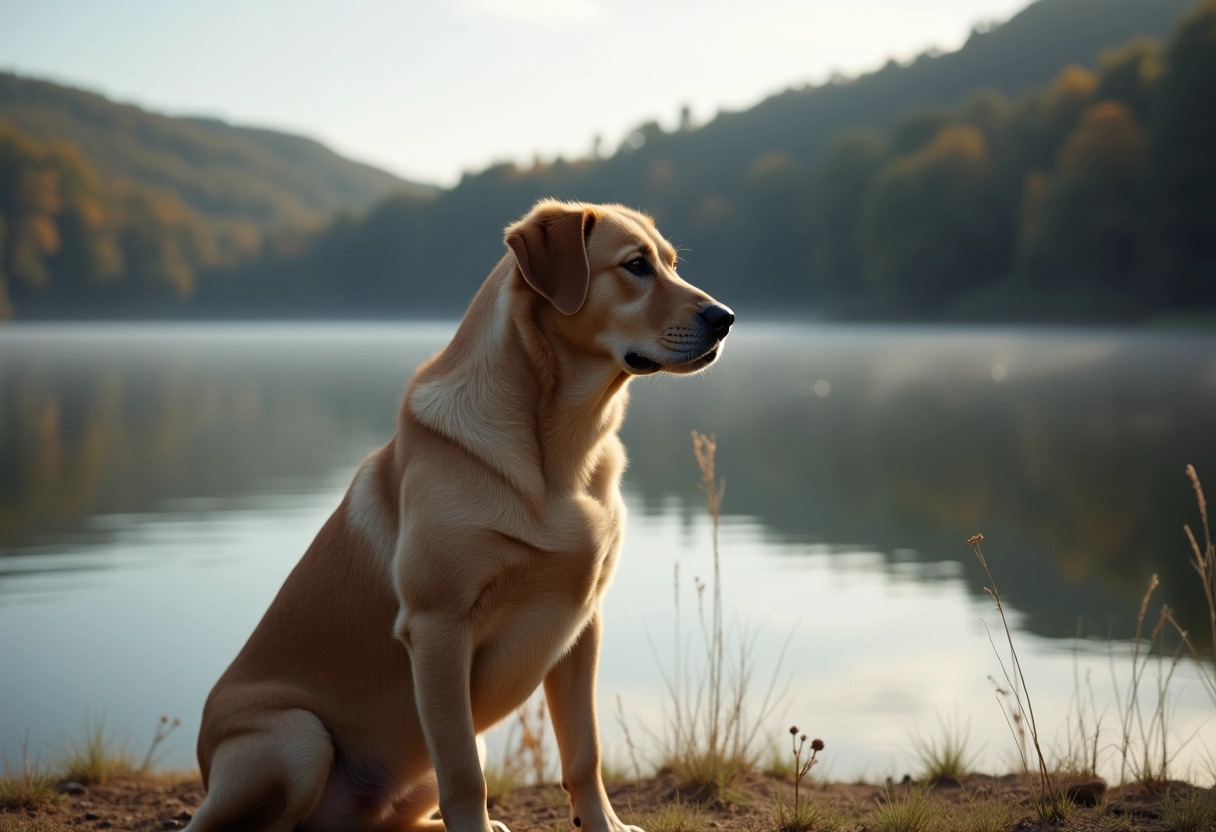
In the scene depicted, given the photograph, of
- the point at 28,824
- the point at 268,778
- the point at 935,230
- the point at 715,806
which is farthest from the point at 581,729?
the point at 935,230

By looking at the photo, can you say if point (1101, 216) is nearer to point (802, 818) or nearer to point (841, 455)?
point (841, 455)

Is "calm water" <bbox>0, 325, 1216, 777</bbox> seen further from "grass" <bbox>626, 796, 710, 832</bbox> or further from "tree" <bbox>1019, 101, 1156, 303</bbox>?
"tree" <bbox>1019, 101, 1156, 303</bbox>

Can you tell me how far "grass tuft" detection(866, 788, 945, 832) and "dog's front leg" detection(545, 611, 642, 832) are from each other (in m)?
1.00

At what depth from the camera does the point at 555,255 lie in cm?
375

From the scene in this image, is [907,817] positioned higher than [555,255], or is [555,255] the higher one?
[555,255]

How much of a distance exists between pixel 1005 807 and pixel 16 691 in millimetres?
6707

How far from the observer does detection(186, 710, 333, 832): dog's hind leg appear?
12.0 ft

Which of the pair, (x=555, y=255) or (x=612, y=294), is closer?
(x=555, y=255)

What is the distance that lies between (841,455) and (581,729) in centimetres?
1714

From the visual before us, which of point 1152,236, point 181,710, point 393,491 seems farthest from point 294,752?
point 1152,236

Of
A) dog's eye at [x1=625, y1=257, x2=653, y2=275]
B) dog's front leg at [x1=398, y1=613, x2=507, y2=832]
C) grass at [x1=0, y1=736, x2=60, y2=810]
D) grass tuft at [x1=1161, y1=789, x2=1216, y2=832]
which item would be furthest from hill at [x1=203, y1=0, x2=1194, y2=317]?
dog's front leg at [x1=398, y1=613, x2=507, y2=832]

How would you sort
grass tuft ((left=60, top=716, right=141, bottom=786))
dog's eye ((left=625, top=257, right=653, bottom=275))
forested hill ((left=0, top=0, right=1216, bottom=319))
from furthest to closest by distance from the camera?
1. forested hill ((left=0, top=0, right=1216, bottom=319))
2. grass tuft ((left=60, top=716, right=141, bottom=786))
3. dog's eye ((left=625, top=257, right=653, bottom=275))

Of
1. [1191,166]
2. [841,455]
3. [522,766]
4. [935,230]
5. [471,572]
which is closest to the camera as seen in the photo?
[471,572]

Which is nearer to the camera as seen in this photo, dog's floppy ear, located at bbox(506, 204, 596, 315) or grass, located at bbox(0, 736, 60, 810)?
dog's floppy ear, located at bbox(506, 204, 596, 315)
